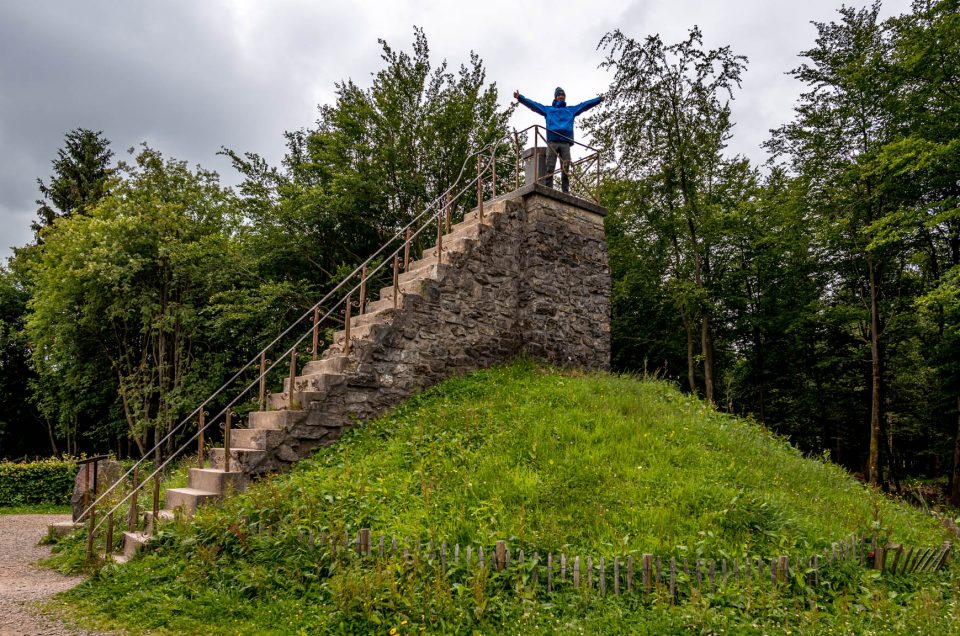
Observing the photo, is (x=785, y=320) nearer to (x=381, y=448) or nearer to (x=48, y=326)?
(x=381, y=448)

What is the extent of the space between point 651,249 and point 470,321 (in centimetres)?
1101

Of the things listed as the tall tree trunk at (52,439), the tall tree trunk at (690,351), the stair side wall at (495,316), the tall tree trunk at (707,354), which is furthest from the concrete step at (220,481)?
the tall tree trunk at (52,439)

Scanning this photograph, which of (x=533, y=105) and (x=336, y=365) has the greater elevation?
(x=533, y=105)

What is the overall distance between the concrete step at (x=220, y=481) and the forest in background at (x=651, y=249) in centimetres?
895

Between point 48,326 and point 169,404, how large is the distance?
4955mm

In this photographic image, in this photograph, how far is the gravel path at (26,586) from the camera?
5020 millimetres

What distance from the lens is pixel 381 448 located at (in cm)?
763

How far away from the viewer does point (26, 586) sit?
6277mm

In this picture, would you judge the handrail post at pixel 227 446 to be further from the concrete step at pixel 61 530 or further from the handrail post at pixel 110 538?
the concrete step at pixel 61 530

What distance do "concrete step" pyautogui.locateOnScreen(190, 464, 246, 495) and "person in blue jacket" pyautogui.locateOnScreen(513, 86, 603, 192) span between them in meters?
7.65

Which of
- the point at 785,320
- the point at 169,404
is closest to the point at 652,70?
the point at 785,320

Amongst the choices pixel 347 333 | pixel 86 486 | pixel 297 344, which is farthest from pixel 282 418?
pixel 86 486

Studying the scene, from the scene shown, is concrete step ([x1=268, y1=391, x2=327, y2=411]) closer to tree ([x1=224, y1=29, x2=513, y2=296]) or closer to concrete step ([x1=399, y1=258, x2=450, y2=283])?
concrete step ([x1=399, y1=258, x2=450, y2=283])

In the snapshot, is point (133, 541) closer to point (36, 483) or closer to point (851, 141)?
point (36, 483)
